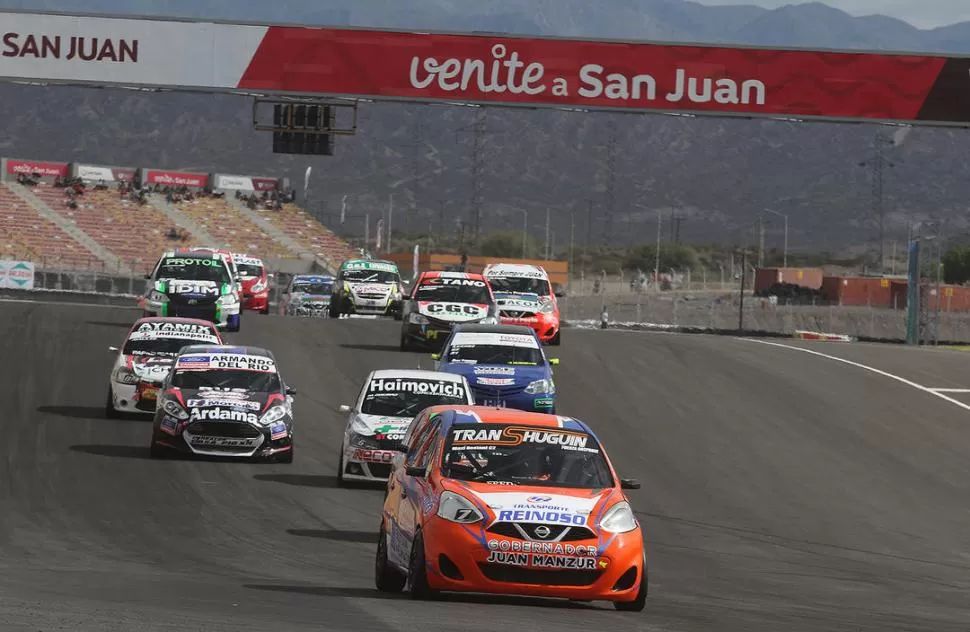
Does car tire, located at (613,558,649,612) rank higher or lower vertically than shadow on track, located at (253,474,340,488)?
higher

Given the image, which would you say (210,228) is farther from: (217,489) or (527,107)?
(217,489)

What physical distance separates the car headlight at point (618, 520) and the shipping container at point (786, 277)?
124 meters

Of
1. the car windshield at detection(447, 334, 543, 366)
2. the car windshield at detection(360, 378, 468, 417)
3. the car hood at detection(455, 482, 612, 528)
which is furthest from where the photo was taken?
the car windshield at detection(447, 334, 543, 366)

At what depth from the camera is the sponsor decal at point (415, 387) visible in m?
20.5

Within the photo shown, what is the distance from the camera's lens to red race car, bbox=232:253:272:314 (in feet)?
152

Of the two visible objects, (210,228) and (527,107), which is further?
(210,228)

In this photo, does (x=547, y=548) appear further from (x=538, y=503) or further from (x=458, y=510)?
(x=458, y=510)

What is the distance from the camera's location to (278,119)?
39625 millimetres

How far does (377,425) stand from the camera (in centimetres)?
1964

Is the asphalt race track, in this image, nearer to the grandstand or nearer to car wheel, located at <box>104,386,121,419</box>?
car wheel, located at <box>104,386,121,419</box>

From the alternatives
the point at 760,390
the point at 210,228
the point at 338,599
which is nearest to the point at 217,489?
the point at 338,599

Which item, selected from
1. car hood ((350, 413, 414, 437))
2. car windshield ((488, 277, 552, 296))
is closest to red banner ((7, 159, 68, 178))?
car windshield ((488, 277, 552, 296))

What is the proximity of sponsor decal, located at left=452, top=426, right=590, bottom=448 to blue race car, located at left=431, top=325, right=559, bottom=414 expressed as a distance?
1250cm

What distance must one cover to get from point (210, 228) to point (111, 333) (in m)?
77.8
